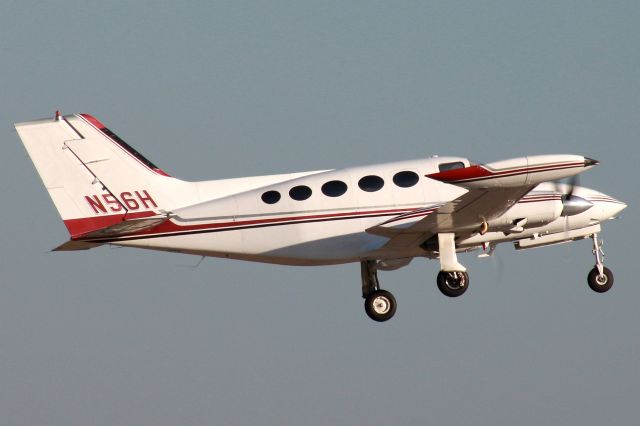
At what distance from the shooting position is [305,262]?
3147cm

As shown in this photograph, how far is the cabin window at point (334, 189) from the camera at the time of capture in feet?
101

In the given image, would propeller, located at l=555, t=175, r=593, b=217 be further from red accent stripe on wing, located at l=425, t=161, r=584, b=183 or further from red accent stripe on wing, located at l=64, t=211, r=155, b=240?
red accent stripe on wing, located at l=64, t=211, r=155, b=240

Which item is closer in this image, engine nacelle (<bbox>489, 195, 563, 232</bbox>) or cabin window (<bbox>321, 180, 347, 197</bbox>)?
engine nacelle (<bbox>489, 195, 563, 232</bbox>)

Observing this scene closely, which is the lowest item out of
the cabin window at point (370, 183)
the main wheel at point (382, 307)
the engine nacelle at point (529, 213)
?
the main wheel at point (382, 307)

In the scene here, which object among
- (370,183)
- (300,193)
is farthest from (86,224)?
(370,183)

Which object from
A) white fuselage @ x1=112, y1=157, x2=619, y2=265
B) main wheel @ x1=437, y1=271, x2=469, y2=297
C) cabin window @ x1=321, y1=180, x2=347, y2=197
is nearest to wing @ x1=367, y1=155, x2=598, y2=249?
white fuselage @ x1=112, y1=157, x2=619, y2=265

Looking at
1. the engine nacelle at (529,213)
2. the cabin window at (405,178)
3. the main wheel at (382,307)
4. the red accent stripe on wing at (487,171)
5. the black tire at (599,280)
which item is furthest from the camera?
the black tire at (599,280)

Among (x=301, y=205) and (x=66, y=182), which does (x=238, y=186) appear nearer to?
(x=301, y=205)

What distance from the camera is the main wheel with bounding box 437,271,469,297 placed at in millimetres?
30812

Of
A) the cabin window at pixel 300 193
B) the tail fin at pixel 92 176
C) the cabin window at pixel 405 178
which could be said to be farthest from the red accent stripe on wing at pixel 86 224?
the cabin window at pixel 405 178

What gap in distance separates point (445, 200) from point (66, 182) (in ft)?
29.5

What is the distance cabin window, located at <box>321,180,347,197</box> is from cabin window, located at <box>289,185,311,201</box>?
37cm

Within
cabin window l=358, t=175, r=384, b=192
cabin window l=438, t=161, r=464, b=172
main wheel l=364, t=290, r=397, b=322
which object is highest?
cabin window l=438, t=161, r=464, b=172

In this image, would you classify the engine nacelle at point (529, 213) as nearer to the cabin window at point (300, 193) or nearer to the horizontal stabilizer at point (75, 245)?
the cabin window at point (300, 193)
